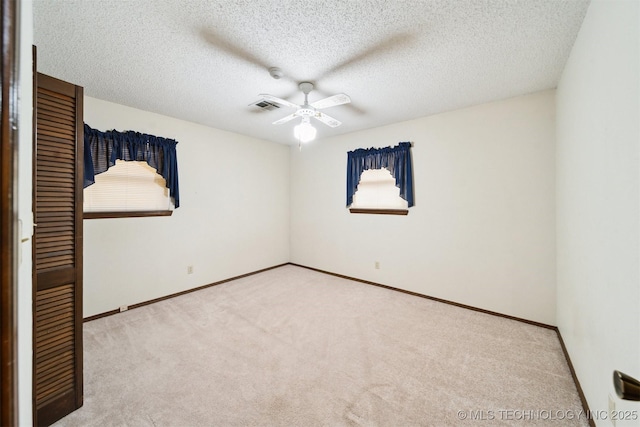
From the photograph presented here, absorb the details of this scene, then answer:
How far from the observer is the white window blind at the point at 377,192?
12.5 ft

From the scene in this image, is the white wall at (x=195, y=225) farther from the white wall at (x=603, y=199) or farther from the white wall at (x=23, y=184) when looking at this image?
the white wall at (x=603, y=199)

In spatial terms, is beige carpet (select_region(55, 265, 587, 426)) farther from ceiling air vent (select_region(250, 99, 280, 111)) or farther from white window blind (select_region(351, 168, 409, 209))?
ceiling air vent (select_region(250, 99, 280, 111))

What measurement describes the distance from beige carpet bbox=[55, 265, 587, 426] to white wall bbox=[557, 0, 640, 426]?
398 millimetres

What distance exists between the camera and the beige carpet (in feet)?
5.22

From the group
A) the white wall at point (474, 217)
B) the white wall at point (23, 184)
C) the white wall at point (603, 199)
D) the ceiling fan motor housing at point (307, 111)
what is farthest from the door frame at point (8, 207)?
the white wall at point (474, 217)

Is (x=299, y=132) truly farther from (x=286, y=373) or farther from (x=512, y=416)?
(x=512, y=416)

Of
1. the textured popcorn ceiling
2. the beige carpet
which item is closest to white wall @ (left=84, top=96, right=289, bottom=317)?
the beige carpet

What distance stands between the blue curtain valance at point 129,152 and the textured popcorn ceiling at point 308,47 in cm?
42

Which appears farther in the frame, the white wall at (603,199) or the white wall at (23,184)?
the white wall at (603,199)

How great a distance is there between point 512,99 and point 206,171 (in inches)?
158

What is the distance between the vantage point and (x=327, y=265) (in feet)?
15.2

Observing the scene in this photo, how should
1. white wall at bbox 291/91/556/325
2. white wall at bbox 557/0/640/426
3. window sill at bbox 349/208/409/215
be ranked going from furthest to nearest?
window sill at bbox 349/208/409/215, white wall at bbox 291/91/556/325, white wall at bbox 557/0/640/426

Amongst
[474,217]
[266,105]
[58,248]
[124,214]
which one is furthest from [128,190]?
[474,217]

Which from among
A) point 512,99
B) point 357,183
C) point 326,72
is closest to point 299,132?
point 326,72
